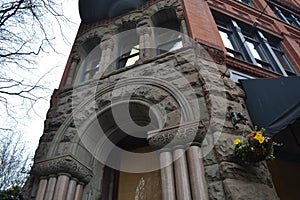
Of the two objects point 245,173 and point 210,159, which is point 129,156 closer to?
point 210,159

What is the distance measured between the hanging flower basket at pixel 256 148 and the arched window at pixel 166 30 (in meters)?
3.73

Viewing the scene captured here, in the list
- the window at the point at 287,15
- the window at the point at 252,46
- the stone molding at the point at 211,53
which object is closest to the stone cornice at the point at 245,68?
the stone molding at the point at 211,53

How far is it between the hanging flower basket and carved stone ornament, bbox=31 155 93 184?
299cm

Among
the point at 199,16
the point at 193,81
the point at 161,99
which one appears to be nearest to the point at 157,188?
the point at 161,99

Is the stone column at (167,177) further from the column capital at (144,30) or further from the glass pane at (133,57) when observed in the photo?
the column capital at (144,30)

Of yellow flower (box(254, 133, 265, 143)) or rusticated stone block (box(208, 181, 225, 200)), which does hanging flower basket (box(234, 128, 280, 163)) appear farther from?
rusticated stone block (box(208, 181, 225, 200))

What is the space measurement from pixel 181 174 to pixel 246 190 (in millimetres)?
913

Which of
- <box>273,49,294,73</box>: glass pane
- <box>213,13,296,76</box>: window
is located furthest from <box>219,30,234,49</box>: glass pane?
<box>273,49,294,73</box>: glass pane

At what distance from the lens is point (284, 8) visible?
13.0m

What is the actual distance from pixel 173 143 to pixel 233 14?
6.73 meters

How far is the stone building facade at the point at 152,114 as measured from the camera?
3.48 metres

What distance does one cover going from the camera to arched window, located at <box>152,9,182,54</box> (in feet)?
21.2

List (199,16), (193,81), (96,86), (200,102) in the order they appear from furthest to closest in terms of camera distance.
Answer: (199,16) < (96,86) < (193,81) < (200,102)

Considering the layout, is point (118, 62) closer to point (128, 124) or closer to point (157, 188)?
point (128, 124)
